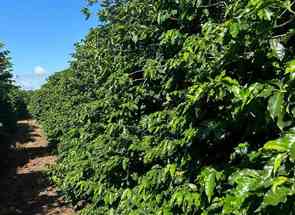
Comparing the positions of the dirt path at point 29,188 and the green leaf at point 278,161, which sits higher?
the green leaf at point 278,161

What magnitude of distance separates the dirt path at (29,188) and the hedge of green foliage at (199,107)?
4.22 metres

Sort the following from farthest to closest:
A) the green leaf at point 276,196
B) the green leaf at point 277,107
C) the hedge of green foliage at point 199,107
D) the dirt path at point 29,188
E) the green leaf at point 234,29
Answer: the dirt path at point 29,188
the green leaf at point 234,29
the hedge of green foliage at point 199,107
the green leaf at point 277,107
the green leaf at point 276,196

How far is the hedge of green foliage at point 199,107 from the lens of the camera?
229 centimetres

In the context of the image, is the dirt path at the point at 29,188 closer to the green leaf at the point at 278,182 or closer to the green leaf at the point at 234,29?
the green leaf at the point at 234,29

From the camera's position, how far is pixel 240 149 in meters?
2.97

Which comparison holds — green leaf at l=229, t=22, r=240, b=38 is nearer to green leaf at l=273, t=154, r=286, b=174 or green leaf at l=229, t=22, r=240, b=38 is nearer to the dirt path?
green leaf at l=273, t=154, r=286, b=174

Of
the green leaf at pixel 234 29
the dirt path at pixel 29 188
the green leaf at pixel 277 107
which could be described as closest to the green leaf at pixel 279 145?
the green leaf at pixel 277 107

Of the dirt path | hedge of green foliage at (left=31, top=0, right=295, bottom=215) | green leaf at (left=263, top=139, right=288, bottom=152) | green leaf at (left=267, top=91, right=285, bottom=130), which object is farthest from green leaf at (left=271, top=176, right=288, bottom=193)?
the dirt path

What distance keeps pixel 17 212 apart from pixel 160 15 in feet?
25.7

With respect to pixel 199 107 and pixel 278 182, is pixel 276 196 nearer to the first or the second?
pixel 278 182

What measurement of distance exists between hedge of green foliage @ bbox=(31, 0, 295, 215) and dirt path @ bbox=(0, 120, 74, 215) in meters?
4.22

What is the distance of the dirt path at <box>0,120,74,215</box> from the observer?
1052 cm

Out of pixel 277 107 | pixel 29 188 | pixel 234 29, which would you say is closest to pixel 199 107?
pixel 234 29

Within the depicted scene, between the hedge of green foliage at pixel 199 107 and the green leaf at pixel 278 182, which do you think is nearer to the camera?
the green leaf at pixel 278 182
